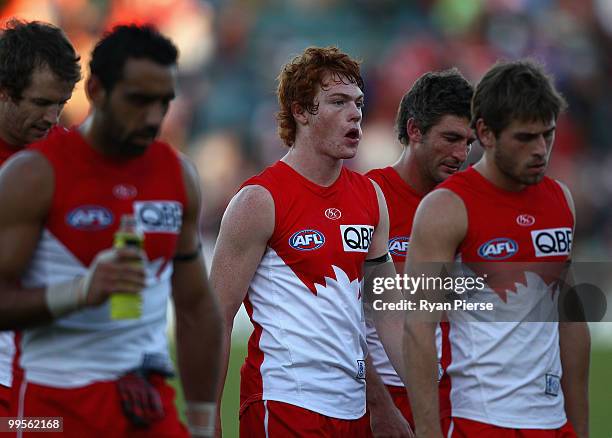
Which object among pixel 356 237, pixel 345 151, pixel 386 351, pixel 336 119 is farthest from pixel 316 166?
pixel 386 351

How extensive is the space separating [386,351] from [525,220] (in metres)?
1.36

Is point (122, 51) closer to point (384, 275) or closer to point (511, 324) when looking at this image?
point (511, 324)

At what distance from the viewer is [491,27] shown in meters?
21.6

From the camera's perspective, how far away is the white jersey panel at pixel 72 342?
4320 millimetres

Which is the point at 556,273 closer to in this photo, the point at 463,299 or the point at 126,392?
the point at 463,299

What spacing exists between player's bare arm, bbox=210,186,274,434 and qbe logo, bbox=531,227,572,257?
141 centimetres

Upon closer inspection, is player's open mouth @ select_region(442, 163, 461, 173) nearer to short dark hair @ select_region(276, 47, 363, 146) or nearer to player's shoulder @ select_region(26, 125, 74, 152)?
short dark hair @ select_region(276, 47, 363, 146)

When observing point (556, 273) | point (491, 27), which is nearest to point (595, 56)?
point (491, 27)

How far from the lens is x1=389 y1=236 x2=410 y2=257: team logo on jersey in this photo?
6.67 meters

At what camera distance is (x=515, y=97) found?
5.28 m

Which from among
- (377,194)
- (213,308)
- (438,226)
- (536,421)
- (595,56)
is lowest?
(536,421)

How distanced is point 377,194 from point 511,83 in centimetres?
133

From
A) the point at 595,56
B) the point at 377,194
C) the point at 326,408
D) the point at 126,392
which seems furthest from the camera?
the point at 595,56

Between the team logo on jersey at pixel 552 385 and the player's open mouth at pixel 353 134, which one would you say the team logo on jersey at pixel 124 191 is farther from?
the team logo on jersey at pixel 552 385
